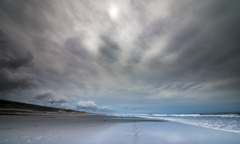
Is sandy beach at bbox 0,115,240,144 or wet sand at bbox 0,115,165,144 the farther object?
sandy beach at bbox 0,115,240,144

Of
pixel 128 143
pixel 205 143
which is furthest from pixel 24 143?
pixel 205 143

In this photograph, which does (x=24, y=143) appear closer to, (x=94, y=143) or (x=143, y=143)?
(x=94, y=143)

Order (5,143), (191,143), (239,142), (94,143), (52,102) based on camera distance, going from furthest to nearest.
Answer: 1. (52,102)
2. (239,142)
3. (191,143)
4. (94,143)
5. (5,143)

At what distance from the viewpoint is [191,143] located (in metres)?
8.59

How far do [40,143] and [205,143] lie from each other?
13.1 m

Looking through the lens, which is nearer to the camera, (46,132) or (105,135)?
(105,135)

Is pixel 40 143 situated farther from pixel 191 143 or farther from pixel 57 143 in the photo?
pixel 191 143

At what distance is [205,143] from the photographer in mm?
8664

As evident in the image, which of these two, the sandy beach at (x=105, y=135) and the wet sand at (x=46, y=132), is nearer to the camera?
the wet sand at (x=46, y=132)

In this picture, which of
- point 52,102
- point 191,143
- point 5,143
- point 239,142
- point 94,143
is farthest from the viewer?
point 52,102

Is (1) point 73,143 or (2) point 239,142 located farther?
(2) point 239,142

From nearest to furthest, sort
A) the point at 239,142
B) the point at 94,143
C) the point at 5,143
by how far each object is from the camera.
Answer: the point at 5,143, the point at 94,143, the point at 239,142

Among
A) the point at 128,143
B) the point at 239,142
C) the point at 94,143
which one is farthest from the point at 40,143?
the point at 239,142

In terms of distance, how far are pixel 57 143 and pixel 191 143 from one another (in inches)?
421
